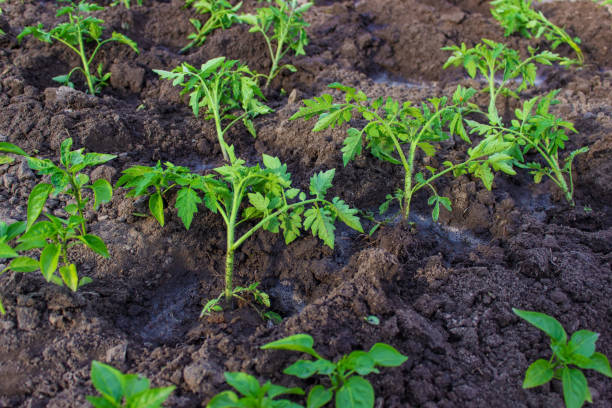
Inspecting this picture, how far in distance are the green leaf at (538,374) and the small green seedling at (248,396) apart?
791 mm

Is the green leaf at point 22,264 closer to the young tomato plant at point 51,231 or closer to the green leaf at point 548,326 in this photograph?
the young tomato plant at point 51,231

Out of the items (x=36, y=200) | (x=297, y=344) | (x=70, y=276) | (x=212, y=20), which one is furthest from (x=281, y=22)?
(x=297, y=344)

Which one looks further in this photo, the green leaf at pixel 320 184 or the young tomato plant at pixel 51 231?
the green leaf at pixel 320 184

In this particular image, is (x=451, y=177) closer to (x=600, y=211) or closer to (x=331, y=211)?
(x=600, y=211)

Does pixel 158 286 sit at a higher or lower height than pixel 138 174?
lower

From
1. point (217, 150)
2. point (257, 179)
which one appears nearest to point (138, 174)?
point (257, 179)

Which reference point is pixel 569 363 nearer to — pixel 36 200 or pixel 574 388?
pixel 574 388

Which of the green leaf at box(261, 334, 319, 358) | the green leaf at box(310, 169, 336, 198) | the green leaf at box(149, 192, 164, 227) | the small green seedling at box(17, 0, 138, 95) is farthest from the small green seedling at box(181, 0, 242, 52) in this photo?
the green leaf at box(261, 334, 319, 358)

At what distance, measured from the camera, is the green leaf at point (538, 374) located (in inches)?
67.4

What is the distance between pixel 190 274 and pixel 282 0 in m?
2.54

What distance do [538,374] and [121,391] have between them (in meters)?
1.39

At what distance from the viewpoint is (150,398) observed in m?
1.42

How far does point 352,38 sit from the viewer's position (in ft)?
16.5

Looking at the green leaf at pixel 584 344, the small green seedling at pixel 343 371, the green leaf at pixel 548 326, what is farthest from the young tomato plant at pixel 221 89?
the green leaf at pixel 584 344
